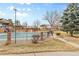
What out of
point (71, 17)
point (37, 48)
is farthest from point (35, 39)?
point (71, 17)

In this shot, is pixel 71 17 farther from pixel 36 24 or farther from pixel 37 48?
pixel 37 48

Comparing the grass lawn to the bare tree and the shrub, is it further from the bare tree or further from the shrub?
the bare tree

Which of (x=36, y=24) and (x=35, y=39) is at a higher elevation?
(x=36, y=24)

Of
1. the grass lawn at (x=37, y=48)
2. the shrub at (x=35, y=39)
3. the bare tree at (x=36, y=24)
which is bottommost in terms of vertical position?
the grass lawn at (x=37, y=48)

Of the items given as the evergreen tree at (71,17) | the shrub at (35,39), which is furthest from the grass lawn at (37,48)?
the evergreen tree at (71,17)

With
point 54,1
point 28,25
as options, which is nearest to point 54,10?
point 54,1

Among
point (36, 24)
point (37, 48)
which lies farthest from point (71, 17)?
point (37, 48)

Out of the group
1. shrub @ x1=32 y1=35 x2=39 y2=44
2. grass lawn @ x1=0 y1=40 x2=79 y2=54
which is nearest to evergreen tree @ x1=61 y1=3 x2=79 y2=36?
grass lawn @ x1=0 y1=40 x2=79 y2=54

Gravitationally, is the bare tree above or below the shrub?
above

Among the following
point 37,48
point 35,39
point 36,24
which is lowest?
point 37,48

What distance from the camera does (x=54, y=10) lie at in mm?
4309

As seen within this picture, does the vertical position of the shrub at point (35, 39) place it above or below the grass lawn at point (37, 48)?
above

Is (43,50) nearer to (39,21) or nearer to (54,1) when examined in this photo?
(39,21)

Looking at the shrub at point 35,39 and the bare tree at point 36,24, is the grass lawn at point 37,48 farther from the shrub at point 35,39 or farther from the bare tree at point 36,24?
the bare tree at point 36,24
